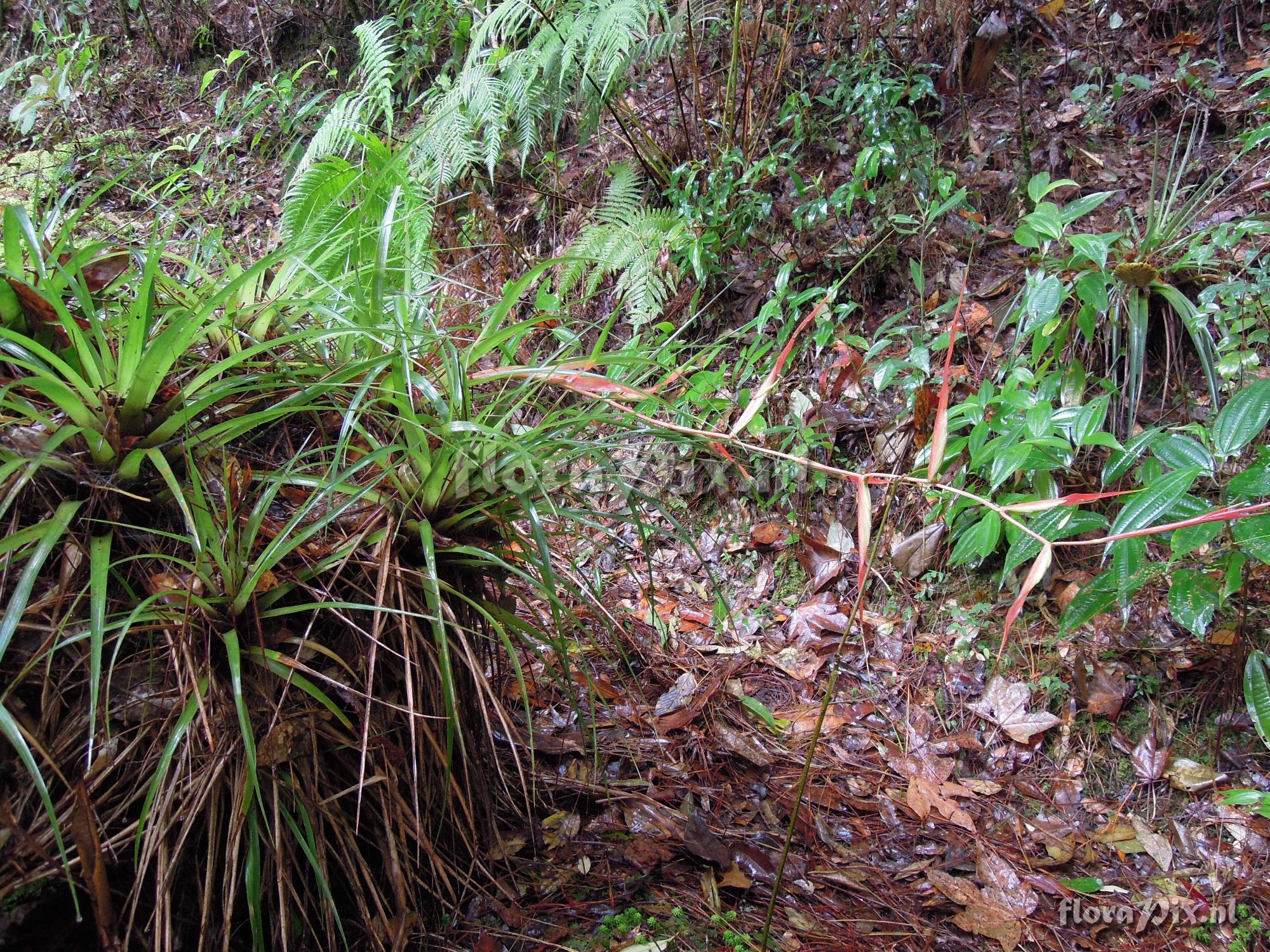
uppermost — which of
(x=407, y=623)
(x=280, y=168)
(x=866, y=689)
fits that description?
(x=280, y=168)

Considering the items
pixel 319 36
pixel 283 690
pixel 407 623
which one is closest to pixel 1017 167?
pixel 407 623

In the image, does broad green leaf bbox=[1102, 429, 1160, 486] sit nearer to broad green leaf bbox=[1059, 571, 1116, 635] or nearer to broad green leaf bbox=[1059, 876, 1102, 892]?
broad green leaf bbox=[1059, 571, 1116, 635]

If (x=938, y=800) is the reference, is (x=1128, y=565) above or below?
above

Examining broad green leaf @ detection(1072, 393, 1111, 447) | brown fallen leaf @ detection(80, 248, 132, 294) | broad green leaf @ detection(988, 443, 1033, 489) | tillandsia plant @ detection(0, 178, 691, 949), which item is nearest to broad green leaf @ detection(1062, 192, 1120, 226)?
broad green leaf @ detection(1072, 393, 1111, 447)

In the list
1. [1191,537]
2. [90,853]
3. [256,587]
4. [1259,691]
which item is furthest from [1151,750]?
[90,853]

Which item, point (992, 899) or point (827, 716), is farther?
point (827, 716)

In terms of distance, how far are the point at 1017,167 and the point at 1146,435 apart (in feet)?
4.76

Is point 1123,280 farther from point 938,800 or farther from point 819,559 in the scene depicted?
point 938,800

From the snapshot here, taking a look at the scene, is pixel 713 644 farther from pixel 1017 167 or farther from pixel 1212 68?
pixel 1212 68

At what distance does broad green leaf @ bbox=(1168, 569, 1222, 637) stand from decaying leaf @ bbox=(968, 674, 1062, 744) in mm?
420

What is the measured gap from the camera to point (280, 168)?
4562 mm

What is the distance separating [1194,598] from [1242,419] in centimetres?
35

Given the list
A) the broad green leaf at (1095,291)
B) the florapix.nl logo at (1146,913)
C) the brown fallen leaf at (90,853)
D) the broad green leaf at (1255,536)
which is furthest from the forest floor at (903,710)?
the brown fallen leaf at (90,853)

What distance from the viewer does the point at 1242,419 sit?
1431mm
